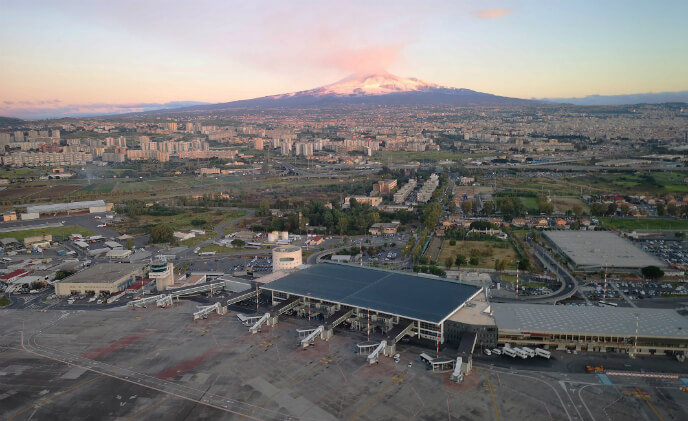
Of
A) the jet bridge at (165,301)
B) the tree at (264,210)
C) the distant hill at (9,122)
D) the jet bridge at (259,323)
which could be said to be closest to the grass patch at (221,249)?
the jet bridge at (165,301)

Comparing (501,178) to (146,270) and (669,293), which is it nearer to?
(669,293)

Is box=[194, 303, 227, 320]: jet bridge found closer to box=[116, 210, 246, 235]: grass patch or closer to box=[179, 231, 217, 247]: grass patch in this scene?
box=[179, 231, 217, 247]: grass patch

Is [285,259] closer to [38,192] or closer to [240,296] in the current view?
[240,296]

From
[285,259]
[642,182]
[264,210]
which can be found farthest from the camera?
[642,182]

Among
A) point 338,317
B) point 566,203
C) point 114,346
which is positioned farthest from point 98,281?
point 566,203

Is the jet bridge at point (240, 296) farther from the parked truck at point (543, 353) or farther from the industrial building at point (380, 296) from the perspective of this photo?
the parked truck at point (543, 353)

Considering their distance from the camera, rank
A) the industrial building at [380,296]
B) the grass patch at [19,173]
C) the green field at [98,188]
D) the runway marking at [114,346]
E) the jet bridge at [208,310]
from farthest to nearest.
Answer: the grass patch at [19,173], the green field at [98,188], the jet bridge at [208,310], the industrial building at [380,296], the runway marking at [114,346]

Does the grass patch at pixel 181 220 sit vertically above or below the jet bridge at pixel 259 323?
below
